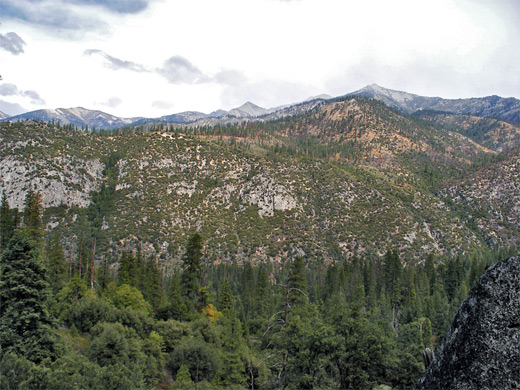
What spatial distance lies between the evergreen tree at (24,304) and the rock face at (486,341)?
2222cm

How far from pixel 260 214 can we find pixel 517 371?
186088 mm

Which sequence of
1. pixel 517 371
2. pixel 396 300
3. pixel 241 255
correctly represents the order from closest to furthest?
pixel 517 371
pixel 396 300
pixel 241 255

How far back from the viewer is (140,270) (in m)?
66.9

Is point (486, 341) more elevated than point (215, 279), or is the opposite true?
point (486, 341)

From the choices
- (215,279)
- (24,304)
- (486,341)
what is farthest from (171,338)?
(215,279)

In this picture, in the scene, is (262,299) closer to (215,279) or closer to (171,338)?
(215,279)

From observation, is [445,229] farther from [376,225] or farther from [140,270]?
[140,270]

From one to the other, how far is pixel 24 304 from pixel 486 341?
23.6m

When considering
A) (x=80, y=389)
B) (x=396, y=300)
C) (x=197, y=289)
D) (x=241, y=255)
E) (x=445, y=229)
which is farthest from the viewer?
(x=445, y=229)

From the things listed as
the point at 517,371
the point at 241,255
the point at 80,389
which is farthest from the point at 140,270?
the point at 241,255

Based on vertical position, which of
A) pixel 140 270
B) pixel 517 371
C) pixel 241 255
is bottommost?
pixel 241 255

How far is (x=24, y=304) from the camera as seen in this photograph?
783 inches

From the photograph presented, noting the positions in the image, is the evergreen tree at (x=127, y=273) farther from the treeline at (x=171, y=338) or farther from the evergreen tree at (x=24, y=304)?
the evergreen tree at (x=24, y=304)

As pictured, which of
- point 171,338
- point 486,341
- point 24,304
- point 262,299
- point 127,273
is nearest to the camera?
point 486,341
